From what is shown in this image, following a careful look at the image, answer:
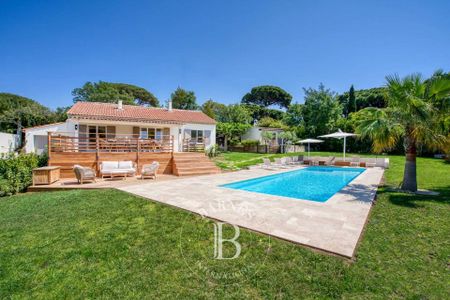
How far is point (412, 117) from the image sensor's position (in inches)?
316

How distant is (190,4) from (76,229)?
14.0 m

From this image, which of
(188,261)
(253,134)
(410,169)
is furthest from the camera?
(253,134)

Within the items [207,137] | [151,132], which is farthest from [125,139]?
[207,137]

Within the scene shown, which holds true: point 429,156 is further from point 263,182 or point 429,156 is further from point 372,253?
point 372,253

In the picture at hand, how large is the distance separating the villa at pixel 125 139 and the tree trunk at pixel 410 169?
1024 cm

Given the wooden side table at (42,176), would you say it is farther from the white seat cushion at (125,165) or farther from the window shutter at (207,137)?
the window shutter at (207,137)

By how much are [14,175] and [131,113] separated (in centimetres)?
1214

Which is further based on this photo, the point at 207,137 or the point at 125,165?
the point at 207,137

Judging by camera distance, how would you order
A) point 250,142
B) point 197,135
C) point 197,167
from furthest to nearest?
point 250,142, point 197,135, point 197,167

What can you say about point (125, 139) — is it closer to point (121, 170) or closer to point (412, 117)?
point (121, 170)

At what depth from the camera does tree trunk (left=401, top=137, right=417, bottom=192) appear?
844cm

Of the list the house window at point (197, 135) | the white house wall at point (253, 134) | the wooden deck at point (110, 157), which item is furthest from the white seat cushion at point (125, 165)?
the white house wall at point (253, 134)

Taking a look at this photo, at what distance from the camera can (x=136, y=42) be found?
64.3 ft

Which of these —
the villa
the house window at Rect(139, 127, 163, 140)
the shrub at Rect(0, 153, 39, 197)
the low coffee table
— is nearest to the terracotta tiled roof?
the villa
